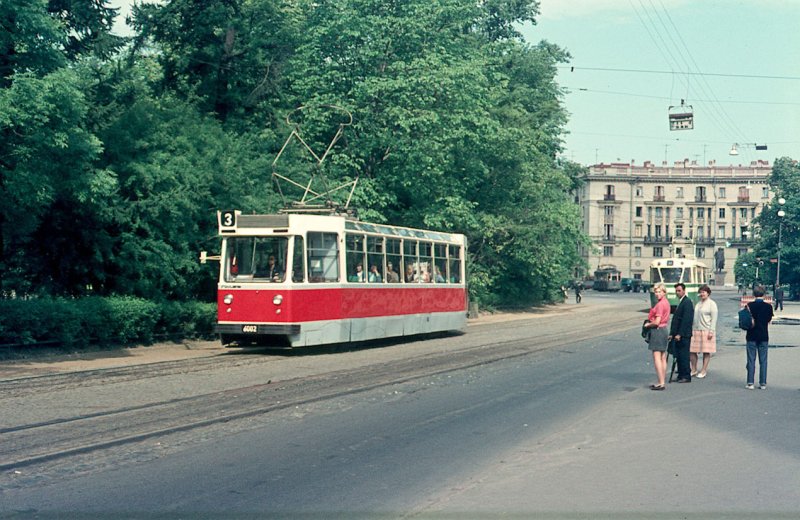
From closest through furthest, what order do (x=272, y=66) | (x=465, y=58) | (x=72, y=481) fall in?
(x=72, y=481) < (x=272, y=66) < (x=465, y=58)

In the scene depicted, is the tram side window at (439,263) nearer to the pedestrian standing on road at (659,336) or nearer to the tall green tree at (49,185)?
the tall green tree at (49,185)

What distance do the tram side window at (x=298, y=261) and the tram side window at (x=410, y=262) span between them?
5274 mm

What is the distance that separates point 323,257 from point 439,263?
7372mm

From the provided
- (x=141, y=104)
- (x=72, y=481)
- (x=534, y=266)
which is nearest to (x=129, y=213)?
(x=141, y=104)

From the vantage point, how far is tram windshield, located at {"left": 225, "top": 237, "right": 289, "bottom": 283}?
22594 mm

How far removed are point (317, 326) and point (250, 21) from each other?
1669cm

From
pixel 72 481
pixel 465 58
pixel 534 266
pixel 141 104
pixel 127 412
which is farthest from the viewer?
pixel 534 266

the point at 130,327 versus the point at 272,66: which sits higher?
the point at 272,66

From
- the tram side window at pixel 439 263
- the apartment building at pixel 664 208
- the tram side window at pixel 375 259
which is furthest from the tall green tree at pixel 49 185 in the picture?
the apartment building at pixel 664 208

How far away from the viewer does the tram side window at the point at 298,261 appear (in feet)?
73.8

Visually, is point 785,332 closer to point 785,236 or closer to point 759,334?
point 759,334

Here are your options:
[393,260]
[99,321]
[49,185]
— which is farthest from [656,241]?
[49,185]

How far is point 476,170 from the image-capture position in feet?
143

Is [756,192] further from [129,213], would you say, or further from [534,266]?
[129,213]
